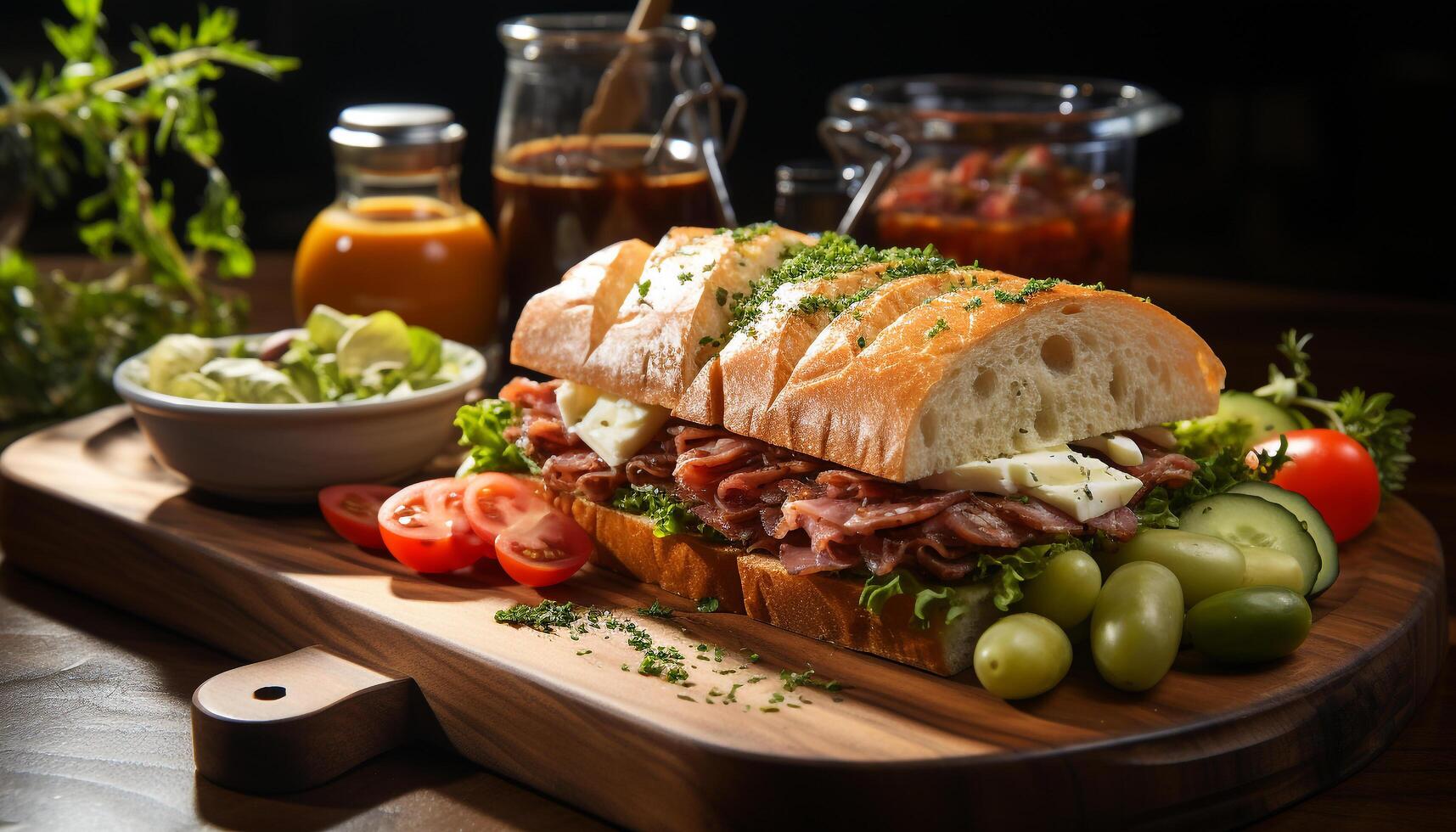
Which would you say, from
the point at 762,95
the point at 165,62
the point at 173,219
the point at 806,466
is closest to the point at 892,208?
the point at 806,466

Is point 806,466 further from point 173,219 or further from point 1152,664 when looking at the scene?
point 173,219

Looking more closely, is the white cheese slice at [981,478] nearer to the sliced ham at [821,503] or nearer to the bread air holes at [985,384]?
the sliced ham at [821,503]

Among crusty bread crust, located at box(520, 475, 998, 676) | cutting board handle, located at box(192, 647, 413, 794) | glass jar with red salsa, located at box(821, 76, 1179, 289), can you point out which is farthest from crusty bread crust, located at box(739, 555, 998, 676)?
glass jar with red salsa, located at box(821, 76, 1179, 289)

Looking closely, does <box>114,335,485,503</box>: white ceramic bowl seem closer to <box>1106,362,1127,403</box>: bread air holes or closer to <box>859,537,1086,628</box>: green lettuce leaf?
<box>859,537,1086,628</box>: green lettuce leaf

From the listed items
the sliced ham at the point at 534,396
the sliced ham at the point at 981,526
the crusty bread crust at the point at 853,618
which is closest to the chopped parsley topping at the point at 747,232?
the sliced ham at the point at 534,396

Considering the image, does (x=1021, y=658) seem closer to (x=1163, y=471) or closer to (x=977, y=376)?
(x=977, y=376)

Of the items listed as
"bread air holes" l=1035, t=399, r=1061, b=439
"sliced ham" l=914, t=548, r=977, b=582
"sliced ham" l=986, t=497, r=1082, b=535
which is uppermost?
"bread air holes" l=1035, t=399, r=1061, b=439
